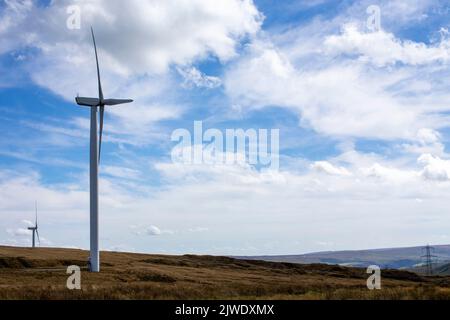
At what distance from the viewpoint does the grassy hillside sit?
35625mm

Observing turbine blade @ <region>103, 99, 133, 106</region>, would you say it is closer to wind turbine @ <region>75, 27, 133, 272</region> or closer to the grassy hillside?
wind turbine @ <region>75, 27, 133, 272</region>

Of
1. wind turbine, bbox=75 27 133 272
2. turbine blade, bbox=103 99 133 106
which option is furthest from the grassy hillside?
turbine blade, bbox=103 99 133 106

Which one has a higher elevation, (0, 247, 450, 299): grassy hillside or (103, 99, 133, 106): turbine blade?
(103, 99, 133, 106): turbine blade

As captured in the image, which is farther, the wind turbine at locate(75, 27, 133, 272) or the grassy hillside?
the wind turbine at locate(75, 27, 133, 272)

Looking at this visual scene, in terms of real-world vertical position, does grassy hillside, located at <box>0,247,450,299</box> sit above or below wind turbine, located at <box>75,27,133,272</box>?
below

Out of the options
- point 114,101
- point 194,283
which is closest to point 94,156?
point 114,101

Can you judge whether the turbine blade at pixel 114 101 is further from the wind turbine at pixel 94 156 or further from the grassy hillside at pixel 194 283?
the grassy hillside at pixel 194 283

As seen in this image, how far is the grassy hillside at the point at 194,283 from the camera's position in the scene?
35.6 metres

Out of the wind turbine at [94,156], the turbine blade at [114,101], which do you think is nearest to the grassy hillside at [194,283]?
the wind turbine at [94,156]

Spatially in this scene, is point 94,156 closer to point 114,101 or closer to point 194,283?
point 114,101
